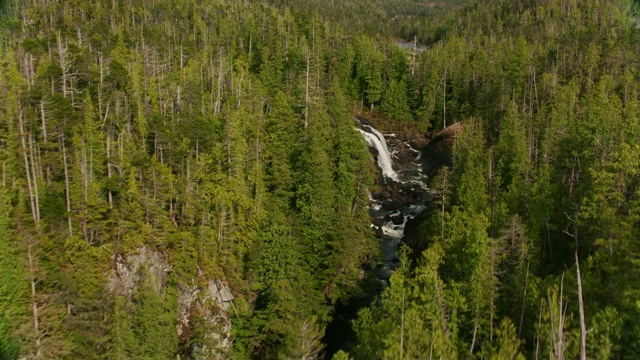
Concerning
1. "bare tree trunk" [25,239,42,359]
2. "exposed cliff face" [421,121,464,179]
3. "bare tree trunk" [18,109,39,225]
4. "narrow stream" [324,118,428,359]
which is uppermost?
"bare tree trunk" [18,109,39,225]

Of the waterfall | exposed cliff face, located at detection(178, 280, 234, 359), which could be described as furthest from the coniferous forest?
the waterfall

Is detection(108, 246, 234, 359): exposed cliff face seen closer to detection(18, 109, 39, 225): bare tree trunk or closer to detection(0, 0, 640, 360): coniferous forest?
detection(0, 0, 640, 360): coniferous forest

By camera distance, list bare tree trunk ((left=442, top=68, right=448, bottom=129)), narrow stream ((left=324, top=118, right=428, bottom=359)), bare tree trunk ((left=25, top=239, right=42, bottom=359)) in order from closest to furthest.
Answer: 1. bare tree trunk ((left=25, top=239, right=42, bottom=359))
2. narrow stream ((left=324, top=118, right=428, bottom=359))
3. bare tree trunk ((left=442, top=68, right=448, bottom=129))

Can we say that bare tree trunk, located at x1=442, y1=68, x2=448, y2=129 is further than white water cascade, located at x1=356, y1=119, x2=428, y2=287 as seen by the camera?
Yes

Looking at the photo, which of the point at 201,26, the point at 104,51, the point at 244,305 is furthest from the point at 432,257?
the point at 201,26

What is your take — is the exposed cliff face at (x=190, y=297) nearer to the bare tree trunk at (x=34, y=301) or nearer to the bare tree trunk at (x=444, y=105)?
the bare tree trunk at (x=34, y=301)

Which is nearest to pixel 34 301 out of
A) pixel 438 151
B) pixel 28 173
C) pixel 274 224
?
pixel 28 173

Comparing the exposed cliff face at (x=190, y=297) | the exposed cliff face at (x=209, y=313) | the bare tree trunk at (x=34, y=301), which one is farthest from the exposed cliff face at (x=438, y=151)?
the bare tree trunk at (x=34, y=301)
